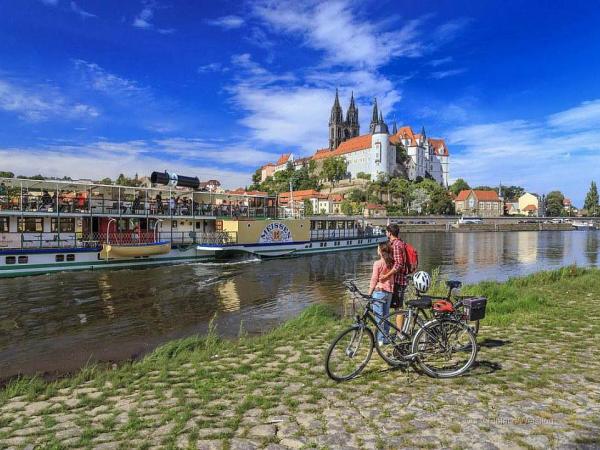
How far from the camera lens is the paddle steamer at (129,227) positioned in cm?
2967

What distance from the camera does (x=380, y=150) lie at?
15850cm

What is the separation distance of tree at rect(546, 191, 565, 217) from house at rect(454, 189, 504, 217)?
34216 mm

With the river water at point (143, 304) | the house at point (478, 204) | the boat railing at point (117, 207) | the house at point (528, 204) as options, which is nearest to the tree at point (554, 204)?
the house at point (528, 204)

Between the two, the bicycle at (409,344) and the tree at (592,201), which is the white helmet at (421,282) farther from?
the tree at (592,201)

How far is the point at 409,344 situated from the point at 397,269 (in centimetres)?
144

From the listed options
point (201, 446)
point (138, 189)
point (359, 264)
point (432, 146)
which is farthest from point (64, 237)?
point (432, 146)

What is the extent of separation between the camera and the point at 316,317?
13.2 m

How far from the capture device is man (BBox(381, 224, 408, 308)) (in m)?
7.76

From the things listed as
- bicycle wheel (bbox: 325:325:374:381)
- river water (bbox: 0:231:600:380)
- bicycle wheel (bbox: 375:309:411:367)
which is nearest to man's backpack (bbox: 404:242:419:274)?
bicycle wheel (bbox: 375:309:411:367)

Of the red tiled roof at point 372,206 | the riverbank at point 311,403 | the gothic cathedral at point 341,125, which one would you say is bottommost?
the riverbank at point 311,403

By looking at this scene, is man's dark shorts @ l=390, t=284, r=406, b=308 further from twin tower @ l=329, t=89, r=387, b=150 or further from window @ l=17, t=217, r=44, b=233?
twin tower @ l=329, t=89, r=387, b=150

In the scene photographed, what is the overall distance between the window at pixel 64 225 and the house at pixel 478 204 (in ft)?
503

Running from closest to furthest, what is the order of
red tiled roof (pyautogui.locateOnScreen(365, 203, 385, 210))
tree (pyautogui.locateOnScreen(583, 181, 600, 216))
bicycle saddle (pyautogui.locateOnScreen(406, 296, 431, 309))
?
1. bicycle saddle (pyautogui.locateOnScreen(406, 296, 431, 309))
2. red tiled roof (pyautogui.locateOnScreen(365, 203, 385, 210))
3. tree (pyautogui.locateOnScreen(583, 181, 600, 216))

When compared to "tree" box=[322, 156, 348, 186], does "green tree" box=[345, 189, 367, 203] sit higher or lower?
lower
